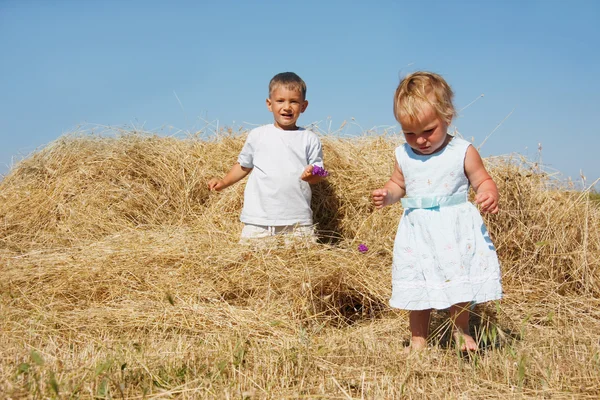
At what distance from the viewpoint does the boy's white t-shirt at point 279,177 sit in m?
4.21

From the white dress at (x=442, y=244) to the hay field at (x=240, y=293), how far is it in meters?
0.25

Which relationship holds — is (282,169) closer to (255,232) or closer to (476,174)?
(255,232)

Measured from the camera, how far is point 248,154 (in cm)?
445

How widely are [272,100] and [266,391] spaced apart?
102 inches

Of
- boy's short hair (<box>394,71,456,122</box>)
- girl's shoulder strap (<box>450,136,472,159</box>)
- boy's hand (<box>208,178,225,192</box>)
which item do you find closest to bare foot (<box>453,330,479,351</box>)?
girl's shoulder strap (<box>450,136,472,159</box>)

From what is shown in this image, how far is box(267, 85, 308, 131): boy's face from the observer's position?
4262mm

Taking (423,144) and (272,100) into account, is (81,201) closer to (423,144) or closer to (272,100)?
(272,100)

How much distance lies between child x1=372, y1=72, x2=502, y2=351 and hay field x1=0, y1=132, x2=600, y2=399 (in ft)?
0.69

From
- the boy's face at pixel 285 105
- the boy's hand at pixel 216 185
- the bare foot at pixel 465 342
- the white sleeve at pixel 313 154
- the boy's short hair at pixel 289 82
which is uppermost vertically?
the boy's short hair at pixel 289 82

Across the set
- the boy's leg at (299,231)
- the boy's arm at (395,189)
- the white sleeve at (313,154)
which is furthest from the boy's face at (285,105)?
the boy's arm at (395,189)

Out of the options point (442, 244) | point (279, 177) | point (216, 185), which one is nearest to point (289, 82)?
point (279, 177)

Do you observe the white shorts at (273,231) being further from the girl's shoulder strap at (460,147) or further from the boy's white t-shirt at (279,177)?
the girl's shoulder strap at (460,147)

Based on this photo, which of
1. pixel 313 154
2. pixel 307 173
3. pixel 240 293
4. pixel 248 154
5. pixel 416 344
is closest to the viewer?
pixel 416 344

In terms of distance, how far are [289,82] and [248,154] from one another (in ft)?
2.07
